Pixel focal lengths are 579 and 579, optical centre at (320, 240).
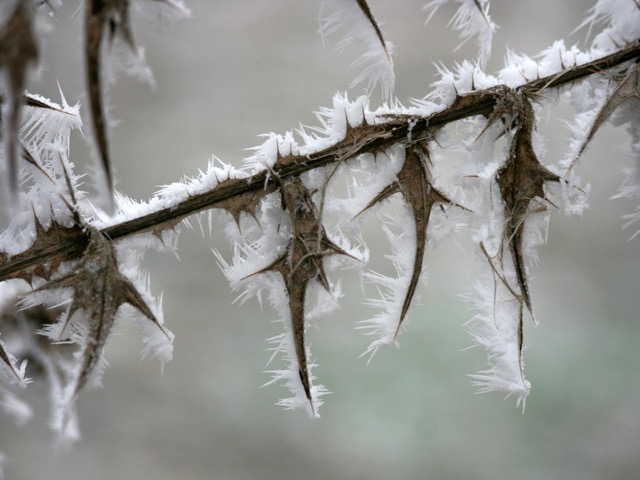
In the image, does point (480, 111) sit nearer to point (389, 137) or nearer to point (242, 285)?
point (389, 137)

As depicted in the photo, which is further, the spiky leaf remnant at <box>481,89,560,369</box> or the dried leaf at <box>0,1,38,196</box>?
the spiky leaf remnant at <box>481,89,560,369</box>

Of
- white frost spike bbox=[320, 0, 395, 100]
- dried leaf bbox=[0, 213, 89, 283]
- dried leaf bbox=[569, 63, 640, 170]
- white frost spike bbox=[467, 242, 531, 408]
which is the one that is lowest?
white frost spike bbox=[467, 242, 531, 408]

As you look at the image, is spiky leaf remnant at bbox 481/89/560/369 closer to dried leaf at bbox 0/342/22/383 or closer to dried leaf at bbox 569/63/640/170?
dried leaf at bbox 569/63/640/170

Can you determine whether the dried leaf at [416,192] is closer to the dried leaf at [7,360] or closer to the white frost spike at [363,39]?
the white frost spike at [363,39]

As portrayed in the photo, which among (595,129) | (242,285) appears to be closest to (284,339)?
(242,285)

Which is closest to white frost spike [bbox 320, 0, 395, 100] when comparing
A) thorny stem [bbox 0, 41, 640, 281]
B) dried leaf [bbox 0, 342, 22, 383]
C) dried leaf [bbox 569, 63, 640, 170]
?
thorny stem [bbox 0, 41, 640, 281]
